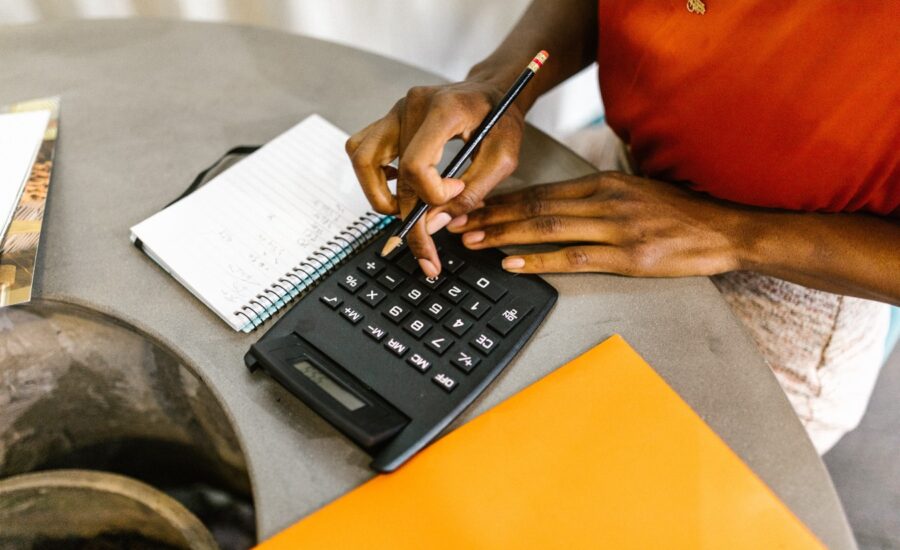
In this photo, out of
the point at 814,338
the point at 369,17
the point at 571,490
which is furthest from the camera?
the point at 369,17

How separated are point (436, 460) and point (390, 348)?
3.7 inches

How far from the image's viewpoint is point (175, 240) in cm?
60

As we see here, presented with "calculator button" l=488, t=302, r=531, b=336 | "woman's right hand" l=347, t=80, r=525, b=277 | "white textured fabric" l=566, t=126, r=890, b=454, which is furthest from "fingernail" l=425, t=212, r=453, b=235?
"white textured fabric" l=566, t=126, r=890, b=454

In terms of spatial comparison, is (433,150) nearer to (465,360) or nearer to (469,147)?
(469,147)

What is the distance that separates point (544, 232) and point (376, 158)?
0.56ft

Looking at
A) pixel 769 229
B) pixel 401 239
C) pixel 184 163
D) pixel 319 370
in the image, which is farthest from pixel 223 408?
pixel 769 229

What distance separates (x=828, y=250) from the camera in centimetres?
60

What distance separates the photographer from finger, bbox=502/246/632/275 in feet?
1.92

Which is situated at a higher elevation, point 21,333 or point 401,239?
point 401,239

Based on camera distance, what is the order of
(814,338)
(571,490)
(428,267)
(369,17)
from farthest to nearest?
(369,17) < (814,338) < (428,267) < (571,490)

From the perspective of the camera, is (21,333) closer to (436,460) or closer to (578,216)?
(436,460)

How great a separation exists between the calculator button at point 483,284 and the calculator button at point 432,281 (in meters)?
0.02

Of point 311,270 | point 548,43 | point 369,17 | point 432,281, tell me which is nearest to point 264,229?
point 311,270

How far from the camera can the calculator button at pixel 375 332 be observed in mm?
522
